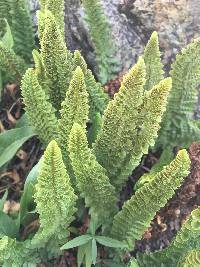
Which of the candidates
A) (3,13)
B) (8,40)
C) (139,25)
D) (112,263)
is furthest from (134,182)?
(3,13)

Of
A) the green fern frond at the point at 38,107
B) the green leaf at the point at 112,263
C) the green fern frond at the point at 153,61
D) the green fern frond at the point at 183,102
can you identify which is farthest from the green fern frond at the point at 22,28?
the green leaf at the point at 112,263

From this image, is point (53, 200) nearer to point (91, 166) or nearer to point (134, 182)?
point (91, 166)

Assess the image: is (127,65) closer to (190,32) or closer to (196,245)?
(190,32)

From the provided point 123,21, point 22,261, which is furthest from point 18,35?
point 22,261

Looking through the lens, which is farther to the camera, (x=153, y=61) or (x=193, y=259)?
(x=153, y=61)

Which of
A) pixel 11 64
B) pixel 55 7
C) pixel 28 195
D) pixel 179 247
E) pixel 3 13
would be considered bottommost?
pixel 179 247

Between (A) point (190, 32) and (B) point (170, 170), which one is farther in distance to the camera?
(A) point (190, 32)
